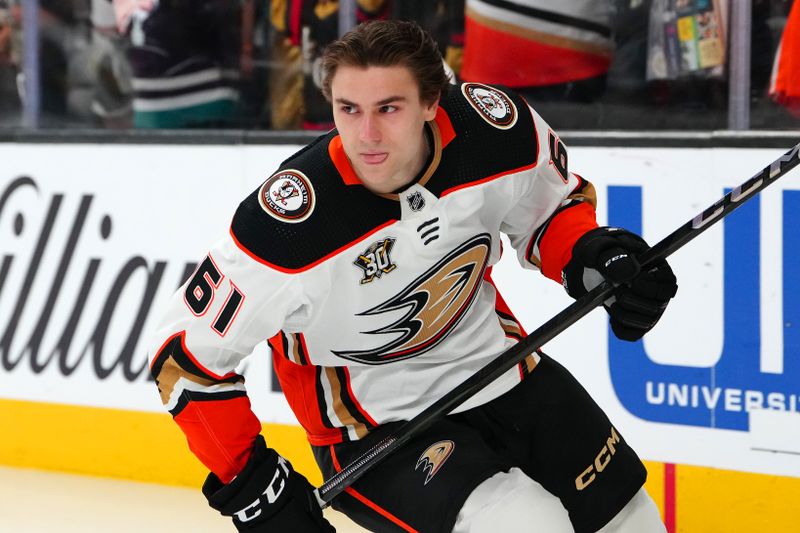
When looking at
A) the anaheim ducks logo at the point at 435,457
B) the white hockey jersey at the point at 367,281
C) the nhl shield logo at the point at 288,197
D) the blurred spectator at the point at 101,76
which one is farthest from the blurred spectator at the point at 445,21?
the anaheim ducks logo at the point at 435,457

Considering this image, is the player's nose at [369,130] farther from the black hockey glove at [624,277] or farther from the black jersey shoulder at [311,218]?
the black hockey glove at [624,277]

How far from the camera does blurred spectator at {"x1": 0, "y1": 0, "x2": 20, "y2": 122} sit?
396cm

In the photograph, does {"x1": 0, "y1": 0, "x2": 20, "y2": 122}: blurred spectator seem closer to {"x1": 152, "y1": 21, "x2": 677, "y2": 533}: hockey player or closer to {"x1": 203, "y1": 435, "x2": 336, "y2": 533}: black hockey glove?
{"x1": 152, "y1": 21, "x2": 677, "y2": 533}: hockey player

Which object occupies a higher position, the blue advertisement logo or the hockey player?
the hockey player

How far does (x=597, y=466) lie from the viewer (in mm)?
2039

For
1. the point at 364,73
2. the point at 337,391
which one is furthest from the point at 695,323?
the point at 364,73

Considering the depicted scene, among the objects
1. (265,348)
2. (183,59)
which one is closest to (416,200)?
(265,348)

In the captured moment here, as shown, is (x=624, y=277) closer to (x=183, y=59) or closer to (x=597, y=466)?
(x=597, y=466)

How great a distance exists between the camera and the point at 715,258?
287 centimetres

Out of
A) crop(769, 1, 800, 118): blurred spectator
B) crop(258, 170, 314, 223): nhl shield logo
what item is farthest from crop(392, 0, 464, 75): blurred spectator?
crop(258, 170, 314, 223): nhl shield logo

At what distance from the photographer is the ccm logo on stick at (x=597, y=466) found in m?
2.03

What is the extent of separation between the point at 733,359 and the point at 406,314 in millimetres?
1150

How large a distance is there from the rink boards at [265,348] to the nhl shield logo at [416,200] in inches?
44.2

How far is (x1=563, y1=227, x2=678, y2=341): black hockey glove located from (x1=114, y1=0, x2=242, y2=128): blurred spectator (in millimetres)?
1921
